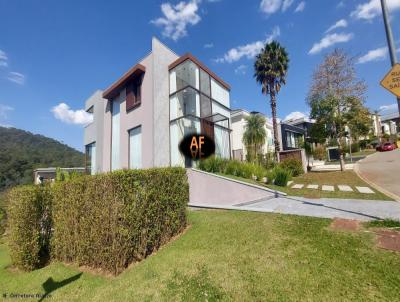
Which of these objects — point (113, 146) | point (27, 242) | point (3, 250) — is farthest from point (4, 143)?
point (27, 242)

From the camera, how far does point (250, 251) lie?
4.28 meters

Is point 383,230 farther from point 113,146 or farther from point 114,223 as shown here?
point 113,146

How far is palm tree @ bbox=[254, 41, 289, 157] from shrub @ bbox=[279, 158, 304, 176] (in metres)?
5.00

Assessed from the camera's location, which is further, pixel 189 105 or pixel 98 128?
pixel 98 128

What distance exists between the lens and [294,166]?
16.8 metres

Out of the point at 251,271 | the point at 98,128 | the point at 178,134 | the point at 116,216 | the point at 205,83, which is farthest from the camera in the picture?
the point at 98,128

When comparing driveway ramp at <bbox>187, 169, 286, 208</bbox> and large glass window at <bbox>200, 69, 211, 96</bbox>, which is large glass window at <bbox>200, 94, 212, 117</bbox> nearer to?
large glass window at <bbox>200, 69, 211, 96</bbox>

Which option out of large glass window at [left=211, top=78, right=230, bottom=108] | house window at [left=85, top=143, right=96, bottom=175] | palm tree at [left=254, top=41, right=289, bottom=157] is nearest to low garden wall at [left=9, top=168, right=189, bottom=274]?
large glass window at [left=211, top=78, right=230, bottom=108]

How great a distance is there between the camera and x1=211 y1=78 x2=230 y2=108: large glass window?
17.2 metres

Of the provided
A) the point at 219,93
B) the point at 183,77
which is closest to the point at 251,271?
the point at 183,77

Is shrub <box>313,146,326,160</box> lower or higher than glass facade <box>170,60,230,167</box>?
lower

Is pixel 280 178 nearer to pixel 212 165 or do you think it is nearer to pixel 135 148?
pixel 212 165

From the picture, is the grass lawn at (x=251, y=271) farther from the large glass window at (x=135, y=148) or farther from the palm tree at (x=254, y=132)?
the palm tree at (x=254, y=132)

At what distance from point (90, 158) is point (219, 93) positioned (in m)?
14.2
